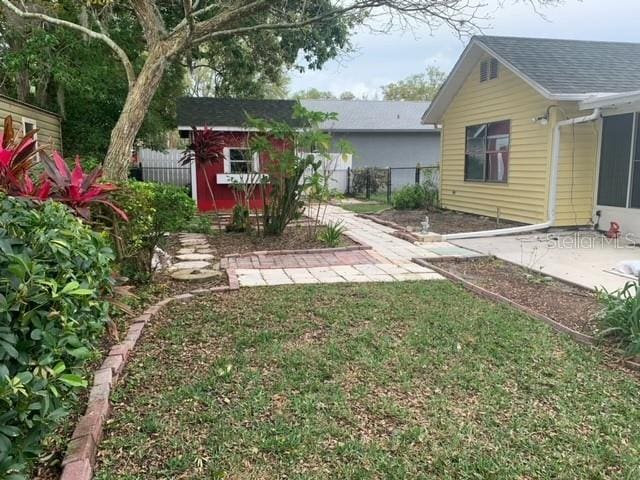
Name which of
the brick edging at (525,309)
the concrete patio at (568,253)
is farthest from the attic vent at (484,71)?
the brick edging at (525,309)

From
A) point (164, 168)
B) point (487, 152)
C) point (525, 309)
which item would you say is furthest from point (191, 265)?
point (164, 168)

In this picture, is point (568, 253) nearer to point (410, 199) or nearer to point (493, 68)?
point (493, 68)

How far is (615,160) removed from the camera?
Result: 816 cm

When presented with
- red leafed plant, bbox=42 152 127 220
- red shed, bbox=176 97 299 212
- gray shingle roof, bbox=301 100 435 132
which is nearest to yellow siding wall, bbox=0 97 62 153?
red shed, bbox=176 97 299 212

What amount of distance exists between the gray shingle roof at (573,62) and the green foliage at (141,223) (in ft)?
21.6

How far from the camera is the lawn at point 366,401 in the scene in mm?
2178

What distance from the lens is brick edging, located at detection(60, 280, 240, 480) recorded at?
2.01 meters

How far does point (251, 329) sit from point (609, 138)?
7553mm

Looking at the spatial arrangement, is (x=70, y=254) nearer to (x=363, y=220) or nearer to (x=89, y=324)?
(x=89, y=324)

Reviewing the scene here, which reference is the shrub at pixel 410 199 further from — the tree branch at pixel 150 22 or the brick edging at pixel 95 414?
the brick edging at pixel 95 414

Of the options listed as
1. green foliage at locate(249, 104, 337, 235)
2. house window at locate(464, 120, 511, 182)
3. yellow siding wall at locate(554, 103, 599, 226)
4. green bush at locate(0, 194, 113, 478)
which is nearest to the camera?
green bush at locate(0, 194, 113, 478)

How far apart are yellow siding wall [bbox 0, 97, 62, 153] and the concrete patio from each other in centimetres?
678

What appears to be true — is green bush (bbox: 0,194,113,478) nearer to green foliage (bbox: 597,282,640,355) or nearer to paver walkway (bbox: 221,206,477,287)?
paver walkway (bbox: 221,206,477,287)

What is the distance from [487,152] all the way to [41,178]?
31.0 feet
